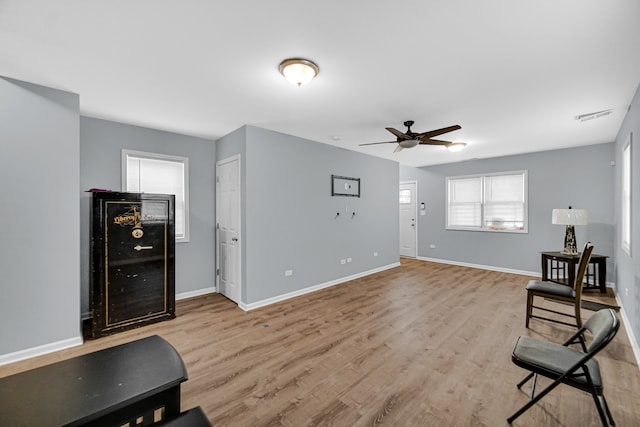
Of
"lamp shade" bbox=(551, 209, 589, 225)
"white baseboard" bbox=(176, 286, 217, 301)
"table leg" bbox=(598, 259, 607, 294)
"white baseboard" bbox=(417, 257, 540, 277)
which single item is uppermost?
"lamp shade" bbox=(551, 209, 589, 225)

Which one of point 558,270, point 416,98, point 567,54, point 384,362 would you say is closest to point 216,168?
point 416,98

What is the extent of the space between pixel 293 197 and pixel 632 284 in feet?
14.0

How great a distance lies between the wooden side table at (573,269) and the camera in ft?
14.9

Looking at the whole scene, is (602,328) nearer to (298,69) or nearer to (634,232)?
(634,232)

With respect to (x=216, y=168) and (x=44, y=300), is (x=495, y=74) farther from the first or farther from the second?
(x=44, y=300)

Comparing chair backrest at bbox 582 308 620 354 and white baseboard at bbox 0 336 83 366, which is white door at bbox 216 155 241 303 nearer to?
white baseboard at bbox 0 336 83 366

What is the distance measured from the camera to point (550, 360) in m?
1.80

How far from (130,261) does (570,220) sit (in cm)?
654

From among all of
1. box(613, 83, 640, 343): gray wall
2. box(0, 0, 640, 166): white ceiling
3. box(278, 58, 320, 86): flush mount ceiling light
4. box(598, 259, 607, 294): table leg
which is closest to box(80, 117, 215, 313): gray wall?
box(0, 0, 640, 166): white ceiling

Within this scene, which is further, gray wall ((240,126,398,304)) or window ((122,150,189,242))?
gray wall ((240,126,398,304))

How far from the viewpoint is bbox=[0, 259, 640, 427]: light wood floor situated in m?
1.92

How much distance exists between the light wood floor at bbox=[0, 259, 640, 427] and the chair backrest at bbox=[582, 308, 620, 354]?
1.94 feet

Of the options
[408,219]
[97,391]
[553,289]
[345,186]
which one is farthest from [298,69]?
[408,219]

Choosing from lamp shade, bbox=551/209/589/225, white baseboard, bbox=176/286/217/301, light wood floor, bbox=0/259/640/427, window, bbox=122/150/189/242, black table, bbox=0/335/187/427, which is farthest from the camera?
lamp shade, bbox=551/209/589/225
